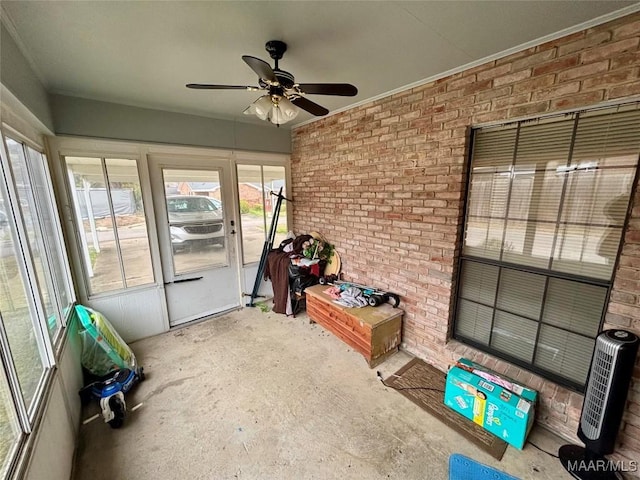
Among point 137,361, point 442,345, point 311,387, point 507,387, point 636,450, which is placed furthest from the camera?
point 137,361

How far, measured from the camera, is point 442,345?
7.69 feet

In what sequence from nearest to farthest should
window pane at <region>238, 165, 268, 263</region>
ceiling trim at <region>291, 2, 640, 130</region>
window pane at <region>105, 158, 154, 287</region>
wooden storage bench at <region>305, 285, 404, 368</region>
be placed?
1. ceiling trim at <region>291, 2, 640, 130</region>
2. wooden storage bench at <region>305, 285, 404, 368</region>
3. window pane at <region>105, 158, 154, 287</region>
4. window pane at <region>238, 165, 268, 263</region>

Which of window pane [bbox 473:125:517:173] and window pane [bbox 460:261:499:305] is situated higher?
window pane [bbox 473:125:517:173]

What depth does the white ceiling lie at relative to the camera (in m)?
1.28

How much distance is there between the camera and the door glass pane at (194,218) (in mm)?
2988

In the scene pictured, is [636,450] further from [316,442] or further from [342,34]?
[342,34]

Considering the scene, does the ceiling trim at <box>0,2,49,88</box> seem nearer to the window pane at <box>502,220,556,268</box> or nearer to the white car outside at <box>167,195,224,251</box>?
the white car outside at <box>167,195,224,251</box>

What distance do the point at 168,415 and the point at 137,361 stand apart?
0.89 m

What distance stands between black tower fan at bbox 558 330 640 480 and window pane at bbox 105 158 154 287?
3777 mm

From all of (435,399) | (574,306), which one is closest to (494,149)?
(574,306)

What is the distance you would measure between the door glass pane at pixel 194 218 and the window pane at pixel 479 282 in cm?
281

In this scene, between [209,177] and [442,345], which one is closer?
[442,345]

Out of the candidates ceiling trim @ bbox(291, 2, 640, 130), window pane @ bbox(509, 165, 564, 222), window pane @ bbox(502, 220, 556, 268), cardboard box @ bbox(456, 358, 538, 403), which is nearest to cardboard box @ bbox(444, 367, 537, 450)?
cardboard box @ bbox(456, 358, 538, 403)

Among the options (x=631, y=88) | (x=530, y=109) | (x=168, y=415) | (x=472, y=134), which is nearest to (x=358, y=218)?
(x=472, y=134)
